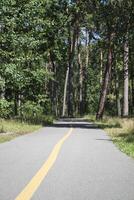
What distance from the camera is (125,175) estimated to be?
1051cm

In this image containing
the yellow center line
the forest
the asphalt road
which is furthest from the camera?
the forest

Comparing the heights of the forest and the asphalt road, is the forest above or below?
above

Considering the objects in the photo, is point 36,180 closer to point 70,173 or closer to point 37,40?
point 70,173

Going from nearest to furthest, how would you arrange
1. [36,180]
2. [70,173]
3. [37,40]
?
[36,180] → [70,173] → [37,40]

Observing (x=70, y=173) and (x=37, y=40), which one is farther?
(x=37, y=40)

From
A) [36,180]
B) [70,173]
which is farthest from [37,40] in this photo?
[36,180]

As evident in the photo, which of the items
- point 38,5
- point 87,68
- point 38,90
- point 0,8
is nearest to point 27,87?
point 38,90

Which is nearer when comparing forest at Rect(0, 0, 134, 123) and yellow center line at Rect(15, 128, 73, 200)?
yellow center line at Rect(15, 128, 73, 200)

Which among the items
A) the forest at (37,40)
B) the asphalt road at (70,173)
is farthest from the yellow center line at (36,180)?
the forest at (37,40)

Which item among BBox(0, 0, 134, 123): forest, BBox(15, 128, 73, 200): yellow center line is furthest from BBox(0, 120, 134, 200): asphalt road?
BBox(0, 0, 134, 123): forest

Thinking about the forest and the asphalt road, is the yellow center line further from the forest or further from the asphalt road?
the forest

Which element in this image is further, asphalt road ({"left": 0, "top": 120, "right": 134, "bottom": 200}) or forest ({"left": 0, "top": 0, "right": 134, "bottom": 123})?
forest ({"left": 0, "top": 0, "right": 134, "bottom": 123})

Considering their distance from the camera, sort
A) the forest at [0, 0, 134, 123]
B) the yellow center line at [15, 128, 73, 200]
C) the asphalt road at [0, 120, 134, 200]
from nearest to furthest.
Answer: the yellow center line at [15, 128, 73, 200] < the asphalt road at [0, 120, 134, 200] < the forest at [0, 0, 134, 123]

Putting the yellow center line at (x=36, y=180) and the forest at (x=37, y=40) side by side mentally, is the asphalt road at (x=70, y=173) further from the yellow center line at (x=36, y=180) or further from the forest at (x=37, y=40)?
the forest at (x=37, y=40)
